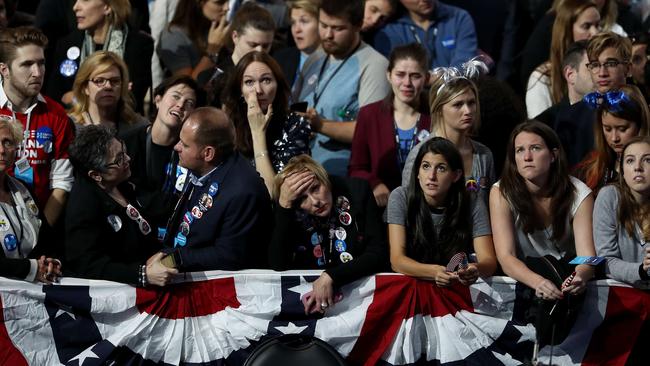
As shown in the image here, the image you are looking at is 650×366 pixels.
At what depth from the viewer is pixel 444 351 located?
23.6 feet

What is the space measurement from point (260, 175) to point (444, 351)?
1733 mm

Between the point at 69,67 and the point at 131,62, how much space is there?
1.50 feet

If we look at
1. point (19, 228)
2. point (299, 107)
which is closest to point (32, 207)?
point (19, 228)

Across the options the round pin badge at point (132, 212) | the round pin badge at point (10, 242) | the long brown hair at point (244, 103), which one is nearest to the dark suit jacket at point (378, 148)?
the long brown hair at point (244, 103)

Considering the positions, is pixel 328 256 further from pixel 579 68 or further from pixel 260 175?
pixel 579 68

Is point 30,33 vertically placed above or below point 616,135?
above

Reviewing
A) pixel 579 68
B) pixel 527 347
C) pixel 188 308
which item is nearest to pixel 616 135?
pixel 579 68

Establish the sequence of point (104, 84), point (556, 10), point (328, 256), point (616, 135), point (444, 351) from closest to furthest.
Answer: point (444, 351) → point (328, 256) → point (616, 135) → point (104, 84) → point (556, 10)

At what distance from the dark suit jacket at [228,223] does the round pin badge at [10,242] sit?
0.86 meters

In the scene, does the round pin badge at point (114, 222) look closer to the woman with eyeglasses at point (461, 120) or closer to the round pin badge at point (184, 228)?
the round pin badge at point (184, 228)

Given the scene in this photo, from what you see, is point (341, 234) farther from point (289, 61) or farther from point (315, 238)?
point (289, 61)

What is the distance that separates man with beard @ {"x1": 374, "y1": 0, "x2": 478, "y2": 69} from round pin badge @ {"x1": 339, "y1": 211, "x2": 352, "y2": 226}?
2790 millimetres

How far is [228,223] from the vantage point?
24.5ft

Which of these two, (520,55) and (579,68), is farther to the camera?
(520,55)
